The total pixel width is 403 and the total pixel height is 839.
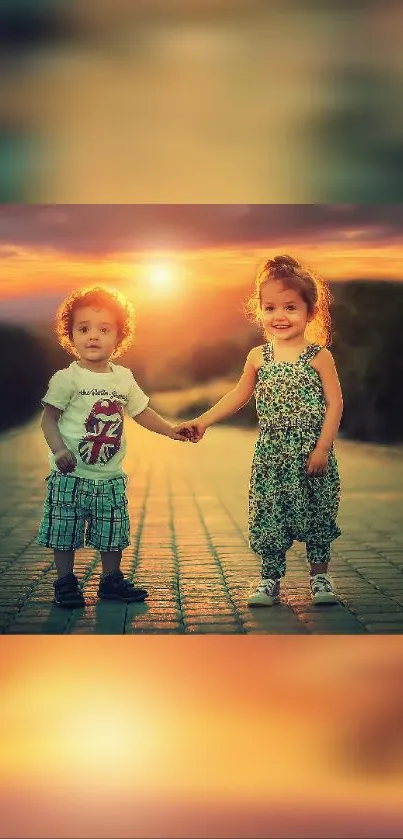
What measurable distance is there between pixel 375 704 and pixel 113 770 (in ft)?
3.51

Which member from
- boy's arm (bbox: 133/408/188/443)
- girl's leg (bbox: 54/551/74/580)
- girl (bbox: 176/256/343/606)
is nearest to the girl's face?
girl (bbox: 176/256/343/606)

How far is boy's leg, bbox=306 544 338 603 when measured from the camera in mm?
4836

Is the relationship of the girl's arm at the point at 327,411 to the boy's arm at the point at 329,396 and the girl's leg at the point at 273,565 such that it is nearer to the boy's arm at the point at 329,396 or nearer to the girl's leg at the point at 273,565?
the boy's arm at the point at 329,396

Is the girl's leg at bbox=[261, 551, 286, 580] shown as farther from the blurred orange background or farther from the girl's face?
the girl's face

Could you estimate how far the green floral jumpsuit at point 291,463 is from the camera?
15.5ft

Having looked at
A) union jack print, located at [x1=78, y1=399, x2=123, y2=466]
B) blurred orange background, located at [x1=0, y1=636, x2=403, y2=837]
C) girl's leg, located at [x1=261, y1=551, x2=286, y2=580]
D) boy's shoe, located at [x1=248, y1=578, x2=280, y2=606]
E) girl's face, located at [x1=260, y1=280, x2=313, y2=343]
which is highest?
girl's face, located at [x1=260, y1=280, x2=313, y2=343]

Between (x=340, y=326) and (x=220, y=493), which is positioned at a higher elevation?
(x=340, y=326)

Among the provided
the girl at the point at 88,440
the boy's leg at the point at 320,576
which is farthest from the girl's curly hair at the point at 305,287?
the boy's leg at the point at 320,576

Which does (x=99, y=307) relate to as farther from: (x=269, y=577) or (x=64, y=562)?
(x=269, y=577)

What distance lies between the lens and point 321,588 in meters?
4.89
